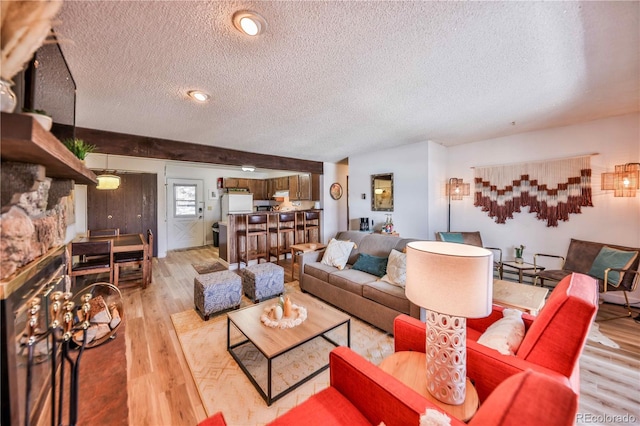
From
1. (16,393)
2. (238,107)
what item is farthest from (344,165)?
(16,393)

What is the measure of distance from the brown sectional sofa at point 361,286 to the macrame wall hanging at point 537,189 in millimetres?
2278

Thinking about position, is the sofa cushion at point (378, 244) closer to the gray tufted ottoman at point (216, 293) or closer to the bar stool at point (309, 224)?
the gray tufted ottoman at point (216, 293)

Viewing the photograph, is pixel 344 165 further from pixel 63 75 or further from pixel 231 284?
pixel 63 75

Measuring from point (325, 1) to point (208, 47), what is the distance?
2.88ft

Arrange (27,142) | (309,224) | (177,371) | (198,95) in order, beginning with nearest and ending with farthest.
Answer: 1. (27,142)
2. (177,371)
3. (198,95)
4. (309,224)

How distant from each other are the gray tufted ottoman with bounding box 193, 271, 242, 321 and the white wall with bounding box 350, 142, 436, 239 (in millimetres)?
3248

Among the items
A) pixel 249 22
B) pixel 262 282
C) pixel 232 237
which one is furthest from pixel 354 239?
pixel 249 22

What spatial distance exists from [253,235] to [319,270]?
236 cm

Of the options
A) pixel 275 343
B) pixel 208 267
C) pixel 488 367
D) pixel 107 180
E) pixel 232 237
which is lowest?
pixel 208 267

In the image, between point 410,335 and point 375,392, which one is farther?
point 410,335

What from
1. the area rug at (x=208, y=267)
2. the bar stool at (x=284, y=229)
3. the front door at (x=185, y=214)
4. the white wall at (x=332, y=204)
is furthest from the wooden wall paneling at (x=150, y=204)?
the white wall at (x=332, y=204)

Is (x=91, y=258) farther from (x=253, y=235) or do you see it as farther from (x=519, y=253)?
(x=519, y=253)

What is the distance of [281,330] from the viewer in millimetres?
1995

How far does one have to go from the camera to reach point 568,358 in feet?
3.26
